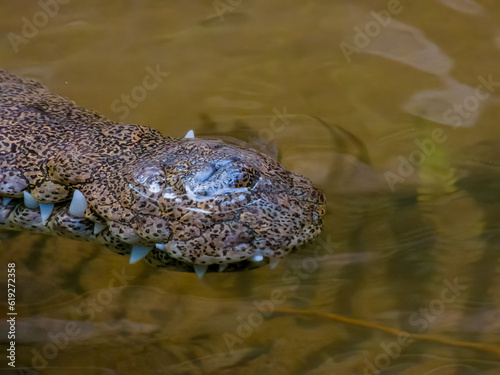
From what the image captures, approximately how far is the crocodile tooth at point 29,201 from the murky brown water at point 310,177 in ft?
3.15

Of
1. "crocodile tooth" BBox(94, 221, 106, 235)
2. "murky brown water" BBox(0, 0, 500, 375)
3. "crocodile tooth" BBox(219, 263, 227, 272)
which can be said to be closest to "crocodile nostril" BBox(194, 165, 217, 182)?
"crocodile tooth" BBox(219, 263, 227, 272)

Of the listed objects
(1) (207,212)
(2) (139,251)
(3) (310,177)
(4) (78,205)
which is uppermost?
(1) (207,212)

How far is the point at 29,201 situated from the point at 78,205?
1.07 ft

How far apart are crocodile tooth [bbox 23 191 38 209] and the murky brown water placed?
96 centimetres

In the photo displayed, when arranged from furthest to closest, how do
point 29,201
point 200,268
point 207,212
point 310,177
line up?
point 310,177 < point 29,201 < point 200,268 < point 207,212

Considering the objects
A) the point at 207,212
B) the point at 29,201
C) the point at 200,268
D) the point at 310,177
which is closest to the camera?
the point at 207,212

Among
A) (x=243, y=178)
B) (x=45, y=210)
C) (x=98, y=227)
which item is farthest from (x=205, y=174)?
(x=45, y=210)

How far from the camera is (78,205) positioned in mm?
2836

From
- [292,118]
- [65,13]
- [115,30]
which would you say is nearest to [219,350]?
[292,118]

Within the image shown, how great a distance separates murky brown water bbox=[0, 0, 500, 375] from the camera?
351 centimetres

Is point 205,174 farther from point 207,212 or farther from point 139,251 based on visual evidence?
point 139,251

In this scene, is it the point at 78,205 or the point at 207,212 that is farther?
the point at 78,205

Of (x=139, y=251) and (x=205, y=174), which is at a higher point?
(x=205, y=174)

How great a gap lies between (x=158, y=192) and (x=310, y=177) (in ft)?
5.02
